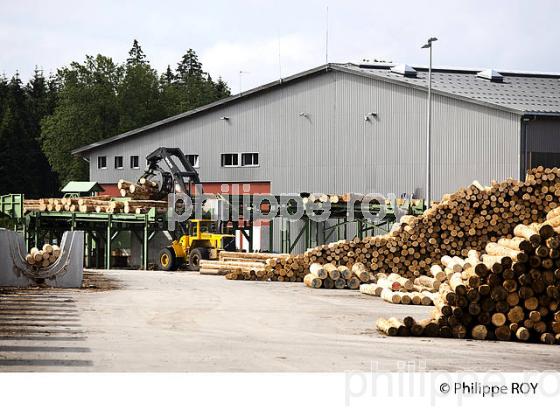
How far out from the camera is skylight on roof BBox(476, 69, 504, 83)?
46469 mm

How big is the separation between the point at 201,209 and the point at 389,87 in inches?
395

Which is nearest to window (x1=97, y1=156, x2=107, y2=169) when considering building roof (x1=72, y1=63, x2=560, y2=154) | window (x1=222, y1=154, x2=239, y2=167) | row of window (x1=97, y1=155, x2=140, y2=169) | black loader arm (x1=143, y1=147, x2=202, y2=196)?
row of window (x1=97, y1=155, x2=140, y2=169)

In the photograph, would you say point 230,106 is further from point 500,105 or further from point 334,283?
point 334,283

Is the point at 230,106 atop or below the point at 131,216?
atop

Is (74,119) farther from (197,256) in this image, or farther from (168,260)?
(197,256)

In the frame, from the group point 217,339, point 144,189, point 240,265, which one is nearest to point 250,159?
point 144,189

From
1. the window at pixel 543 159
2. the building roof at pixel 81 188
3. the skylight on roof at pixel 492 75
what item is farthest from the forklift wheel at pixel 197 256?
the skylight on roof at pixel 492 75

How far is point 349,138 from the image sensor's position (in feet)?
141

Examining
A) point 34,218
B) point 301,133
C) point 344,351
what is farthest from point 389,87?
point 344,351

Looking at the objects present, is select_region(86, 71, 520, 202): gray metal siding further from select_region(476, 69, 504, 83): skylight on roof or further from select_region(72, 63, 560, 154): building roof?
select_region(476, 69, 504, 83): skylight on roof

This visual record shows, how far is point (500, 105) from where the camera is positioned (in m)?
38.1

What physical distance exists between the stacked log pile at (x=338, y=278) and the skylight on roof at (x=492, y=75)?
21.9 meters

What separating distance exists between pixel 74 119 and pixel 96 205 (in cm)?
4121
